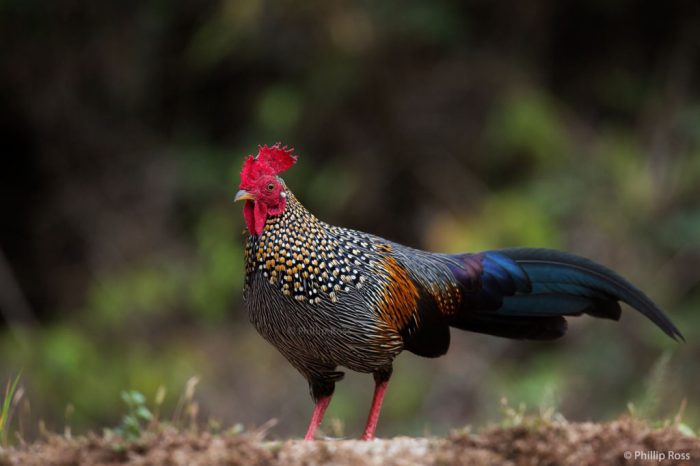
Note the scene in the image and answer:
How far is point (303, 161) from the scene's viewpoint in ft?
33.5

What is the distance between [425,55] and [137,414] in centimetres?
704

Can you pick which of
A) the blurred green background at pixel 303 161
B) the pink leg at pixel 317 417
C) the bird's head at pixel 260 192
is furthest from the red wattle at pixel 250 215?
the blurred green background at pixel 303 161

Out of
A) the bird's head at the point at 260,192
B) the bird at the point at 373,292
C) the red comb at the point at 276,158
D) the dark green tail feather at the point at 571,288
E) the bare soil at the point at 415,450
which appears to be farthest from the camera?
the dark green tail feather at the point at 571,288

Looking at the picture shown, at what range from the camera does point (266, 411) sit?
8648 mm

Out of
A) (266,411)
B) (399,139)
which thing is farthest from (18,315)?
(399,139)

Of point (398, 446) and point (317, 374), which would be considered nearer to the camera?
point (398, 446)

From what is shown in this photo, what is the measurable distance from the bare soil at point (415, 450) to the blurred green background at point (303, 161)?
490 cm

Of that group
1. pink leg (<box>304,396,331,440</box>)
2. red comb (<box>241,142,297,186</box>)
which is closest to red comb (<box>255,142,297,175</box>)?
red comb (<box>241,142,297,186</box>)

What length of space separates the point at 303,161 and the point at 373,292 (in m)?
6.01

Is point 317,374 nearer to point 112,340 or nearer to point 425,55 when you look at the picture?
point 112,340

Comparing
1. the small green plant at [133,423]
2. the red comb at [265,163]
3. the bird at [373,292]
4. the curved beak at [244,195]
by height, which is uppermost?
the red comb at [265,163]

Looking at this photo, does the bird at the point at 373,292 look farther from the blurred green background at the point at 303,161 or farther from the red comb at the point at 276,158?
the blurred green background at the point at 303,161

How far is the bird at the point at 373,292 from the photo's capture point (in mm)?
4207

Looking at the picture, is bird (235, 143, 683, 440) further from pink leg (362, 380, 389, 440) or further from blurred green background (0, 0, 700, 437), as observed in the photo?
blurred green background (0, 0, 700, 437)
